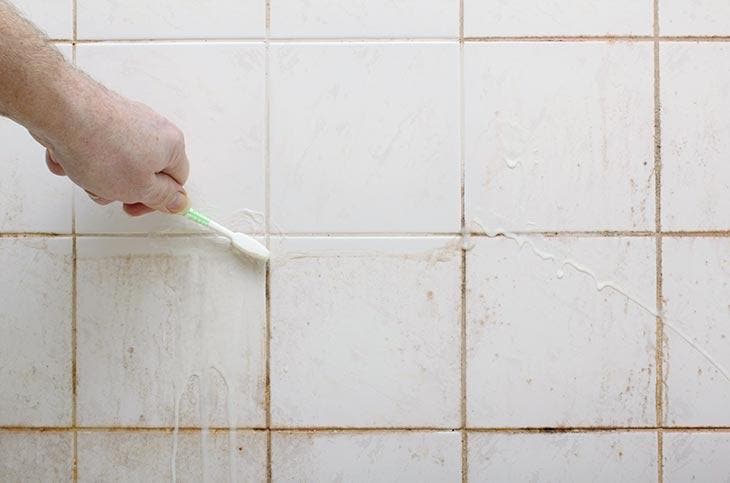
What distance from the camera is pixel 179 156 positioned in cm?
90

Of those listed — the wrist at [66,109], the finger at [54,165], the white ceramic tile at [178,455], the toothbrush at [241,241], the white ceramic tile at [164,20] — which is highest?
the white ceramic tile at [164,20]

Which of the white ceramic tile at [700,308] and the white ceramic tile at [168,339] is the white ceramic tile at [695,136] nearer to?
the white ceramic tile at [700,308]

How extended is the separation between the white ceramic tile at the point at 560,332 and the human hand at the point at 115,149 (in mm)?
415

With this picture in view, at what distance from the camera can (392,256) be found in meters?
0.98

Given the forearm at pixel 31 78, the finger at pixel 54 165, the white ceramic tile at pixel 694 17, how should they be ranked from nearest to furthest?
the forearm at pixel 31 78, the finger at pixel 54 165, the white ceramic tile at pixel 694 17

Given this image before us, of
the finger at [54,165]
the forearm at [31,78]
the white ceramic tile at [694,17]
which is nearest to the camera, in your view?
the forearm at [31,78]

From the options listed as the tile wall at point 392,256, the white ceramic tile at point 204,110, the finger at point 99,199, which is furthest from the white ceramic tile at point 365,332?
the finger at point 99,199

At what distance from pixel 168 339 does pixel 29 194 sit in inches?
10.9

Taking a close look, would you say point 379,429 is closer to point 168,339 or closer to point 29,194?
point 168,339

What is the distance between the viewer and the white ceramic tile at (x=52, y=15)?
98cm

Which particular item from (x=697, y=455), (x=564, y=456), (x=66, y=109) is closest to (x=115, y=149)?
(x=66, y=109)

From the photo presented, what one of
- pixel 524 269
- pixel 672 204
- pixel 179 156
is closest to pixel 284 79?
pixel 179 156

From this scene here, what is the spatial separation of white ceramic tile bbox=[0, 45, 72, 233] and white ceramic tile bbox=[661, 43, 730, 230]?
82cm

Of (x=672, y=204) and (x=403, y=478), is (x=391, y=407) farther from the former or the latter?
(x=672, y=204)
